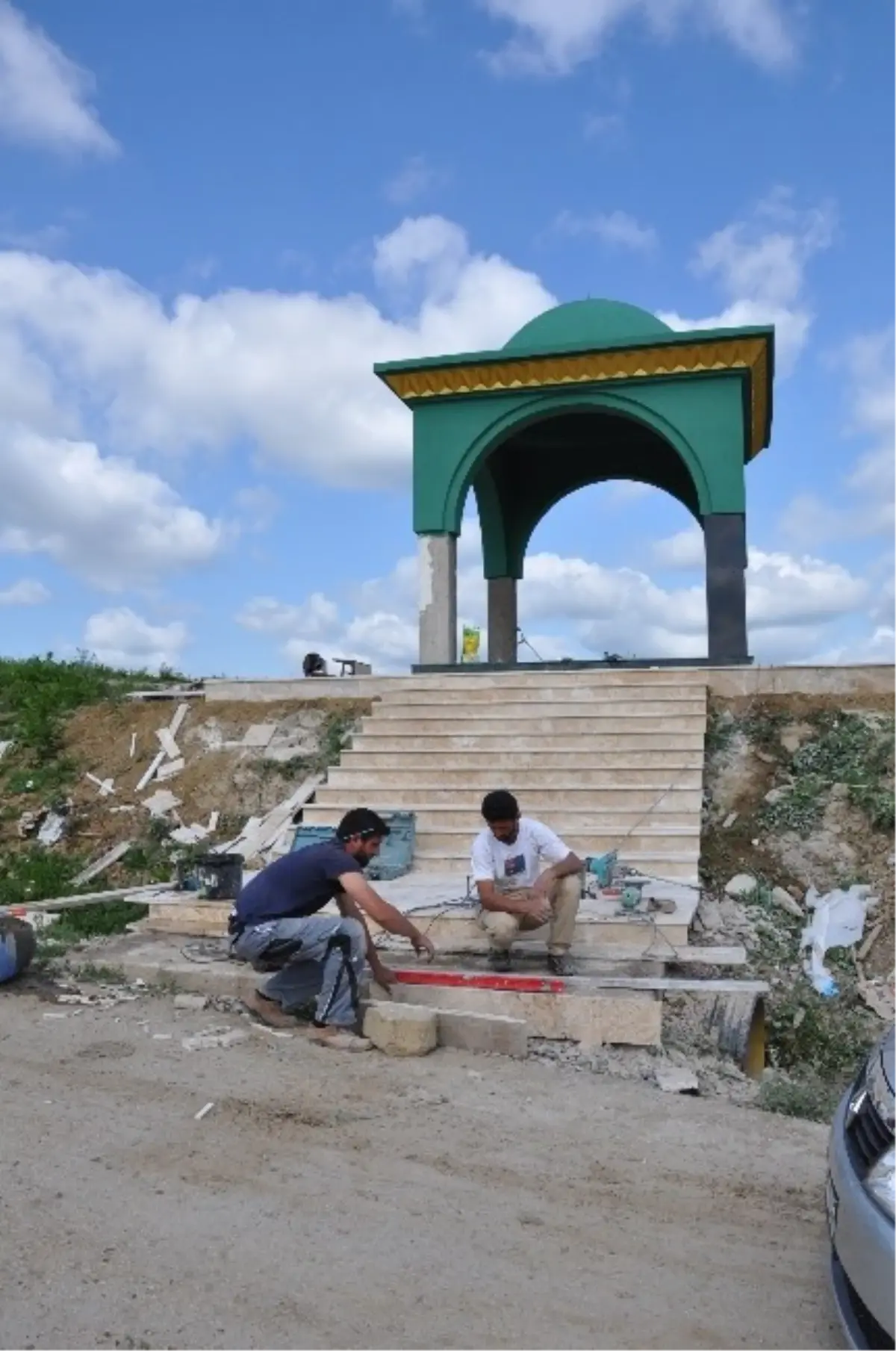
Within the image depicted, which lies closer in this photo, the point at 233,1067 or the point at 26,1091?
the point at 26,1091

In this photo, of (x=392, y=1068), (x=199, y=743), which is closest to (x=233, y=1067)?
(x=392, y=1068)

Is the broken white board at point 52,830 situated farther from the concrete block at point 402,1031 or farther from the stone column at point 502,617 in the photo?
the stone column at point 502,617

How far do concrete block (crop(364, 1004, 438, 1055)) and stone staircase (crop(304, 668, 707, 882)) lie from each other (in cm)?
330

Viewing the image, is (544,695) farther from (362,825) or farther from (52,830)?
(362,825)

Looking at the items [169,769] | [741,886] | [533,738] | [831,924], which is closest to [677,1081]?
[831,924]

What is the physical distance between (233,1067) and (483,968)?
5.91 feet

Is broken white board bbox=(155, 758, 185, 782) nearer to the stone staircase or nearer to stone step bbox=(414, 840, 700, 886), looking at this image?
the stone staircase

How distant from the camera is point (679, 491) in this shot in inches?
734

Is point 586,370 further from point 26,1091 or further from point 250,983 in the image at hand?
point 26,1091

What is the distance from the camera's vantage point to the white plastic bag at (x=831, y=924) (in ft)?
24.9

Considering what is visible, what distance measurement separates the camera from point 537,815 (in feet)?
31.6

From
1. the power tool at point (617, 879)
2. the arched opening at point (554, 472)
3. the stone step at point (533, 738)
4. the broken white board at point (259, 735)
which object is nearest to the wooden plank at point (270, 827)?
the stone step at point (533, 738)

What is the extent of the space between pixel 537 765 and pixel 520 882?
3.69 m

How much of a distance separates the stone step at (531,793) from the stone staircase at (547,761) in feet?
0.04
